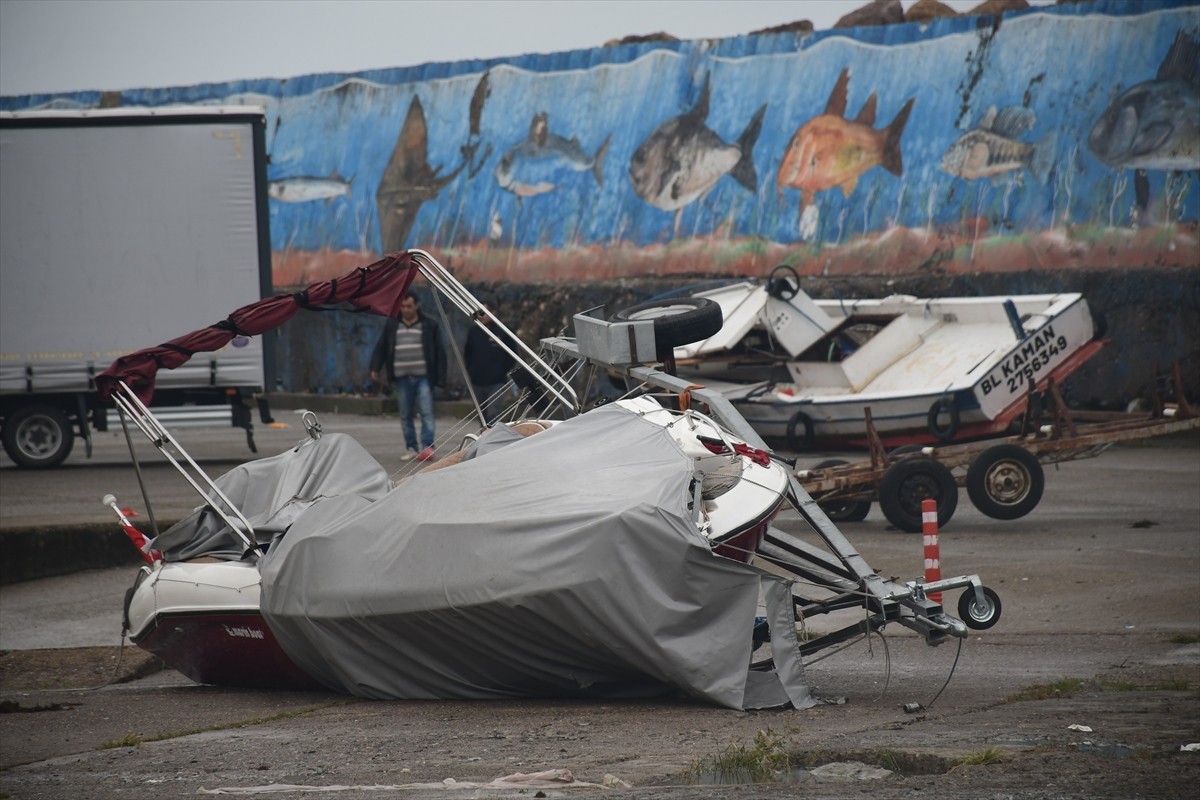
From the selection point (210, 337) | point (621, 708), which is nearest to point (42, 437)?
point (210, 337)

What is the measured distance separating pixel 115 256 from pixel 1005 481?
37.6ft

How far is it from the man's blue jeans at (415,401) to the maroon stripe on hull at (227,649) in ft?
27.4

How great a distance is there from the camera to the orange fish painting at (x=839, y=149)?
23.8m

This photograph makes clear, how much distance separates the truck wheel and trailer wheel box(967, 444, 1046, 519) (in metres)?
11.4

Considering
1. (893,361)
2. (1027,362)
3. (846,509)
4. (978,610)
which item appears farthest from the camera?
(893,361)

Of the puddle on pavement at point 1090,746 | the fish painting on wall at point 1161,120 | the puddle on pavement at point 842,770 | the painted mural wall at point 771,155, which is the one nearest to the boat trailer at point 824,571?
the puddle on pavement at point 1090,746

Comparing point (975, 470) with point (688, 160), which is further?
point (688, 160)

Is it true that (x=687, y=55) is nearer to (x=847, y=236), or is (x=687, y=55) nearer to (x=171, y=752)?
(x=847, y=236)

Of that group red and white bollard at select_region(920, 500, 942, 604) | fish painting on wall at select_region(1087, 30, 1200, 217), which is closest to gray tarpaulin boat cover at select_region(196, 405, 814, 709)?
red and white bollard at select_region(920, 500, 942, 604)

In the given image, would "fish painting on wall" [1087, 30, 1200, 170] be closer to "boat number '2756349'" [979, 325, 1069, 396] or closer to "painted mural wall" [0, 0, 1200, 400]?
"painted mural wall" [0, 0, 1200, 400]

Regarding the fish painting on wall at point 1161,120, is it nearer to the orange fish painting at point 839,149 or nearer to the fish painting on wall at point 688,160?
the orange fish painting at point 839,149

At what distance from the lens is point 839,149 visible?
79.7 feet

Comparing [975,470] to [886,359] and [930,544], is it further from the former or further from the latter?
[930,544]

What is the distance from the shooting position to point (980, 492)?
1300cm
